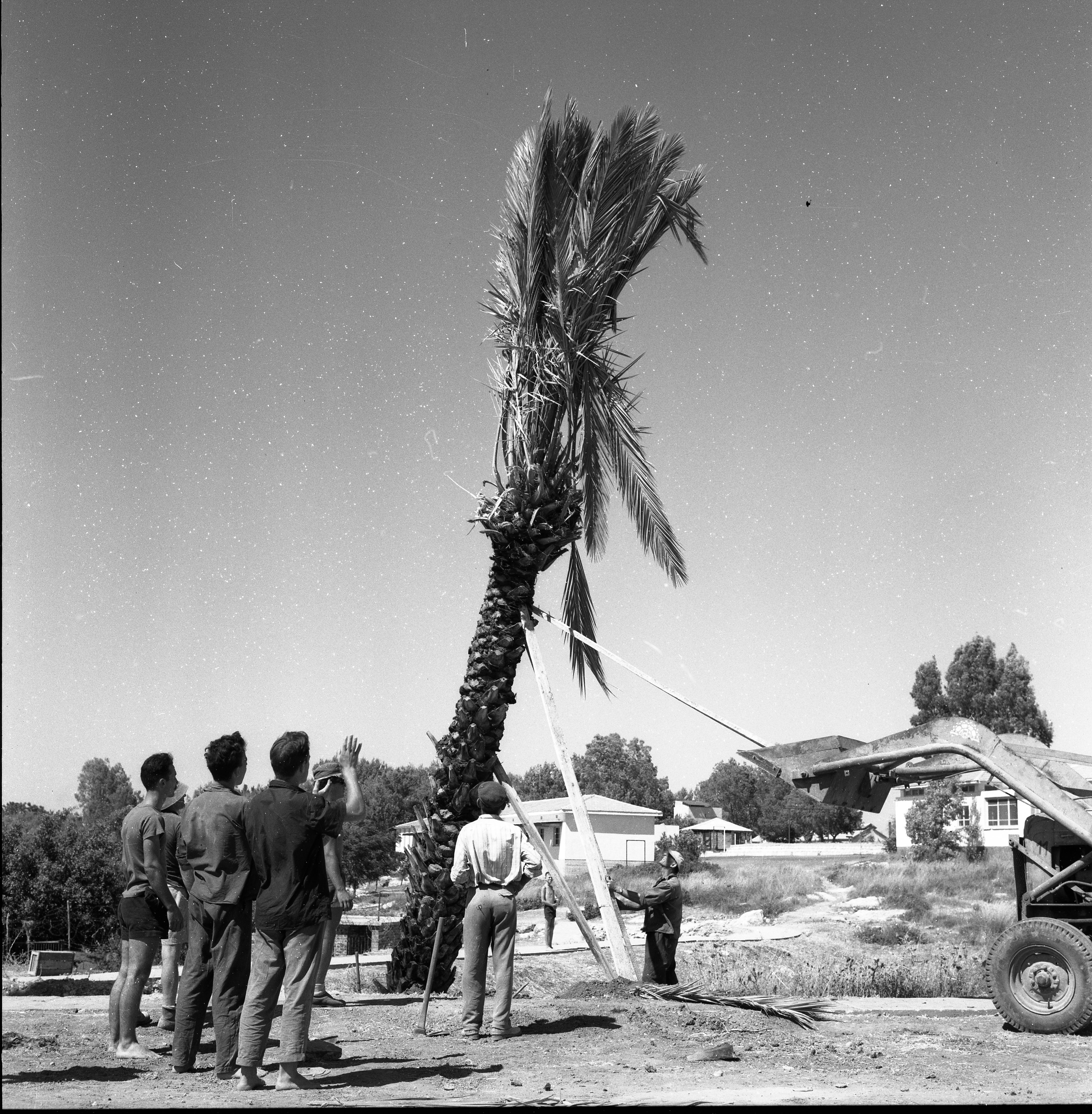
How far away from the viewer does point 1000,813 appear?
45312mm

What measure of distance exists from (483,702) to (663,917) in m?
2.64

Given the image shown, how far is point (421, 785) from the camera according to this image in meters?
52.8

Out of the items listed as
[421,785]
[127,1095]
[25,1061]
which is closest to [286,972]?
[127,1095]

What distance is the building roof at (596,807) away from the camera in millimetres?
48688

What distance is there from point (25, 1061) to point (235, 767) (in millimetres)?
2137

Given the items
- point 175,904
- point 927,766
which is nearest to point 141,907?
point 175,904

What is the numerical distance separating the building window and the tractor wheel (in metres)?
38.1

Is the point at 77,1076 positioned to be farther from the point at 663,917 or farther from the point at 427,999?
the point at 663,917

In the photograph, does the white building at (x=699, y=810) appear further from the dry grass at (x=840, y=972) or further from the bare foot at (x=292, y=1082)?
the bare foot at (x=292, y=1082)

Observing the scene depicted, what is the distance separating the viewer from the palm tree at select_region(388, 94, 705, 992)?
1077 cm

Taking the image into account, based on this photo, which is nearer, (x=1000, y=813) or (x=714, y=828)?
(x=1000, y=813)

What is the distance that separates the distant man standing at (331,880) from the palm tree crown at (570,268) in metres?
3.92

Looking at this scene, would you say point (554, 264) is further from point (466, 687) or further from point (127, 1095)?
point (127, 1095)

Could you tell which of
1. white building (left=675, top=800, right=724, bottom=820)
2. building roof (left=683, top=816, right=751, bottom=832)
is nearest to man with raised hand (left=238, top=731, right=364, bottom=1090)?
building roof (left=683, top=816, right=751, bottom=832)
